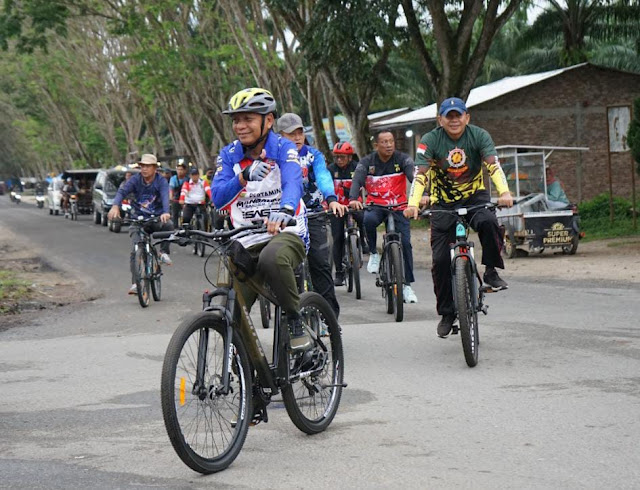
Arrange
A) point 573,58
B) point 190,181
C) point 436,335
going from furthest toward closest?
point 573,58 → point 190,181 → point 436,335

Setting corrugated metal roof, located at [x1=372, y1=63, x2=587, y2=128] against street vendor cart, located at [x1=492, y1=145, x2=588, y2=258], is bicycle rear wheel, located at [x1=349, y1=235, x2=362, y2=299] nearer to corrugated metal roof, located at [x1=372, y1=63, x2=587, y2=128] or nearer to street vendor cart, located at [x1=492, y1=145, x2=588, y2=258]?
street vendor cart, located at [x1=492, y1=145, x2=588, y2=258]

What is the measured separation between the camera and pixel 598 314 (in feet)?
36.0

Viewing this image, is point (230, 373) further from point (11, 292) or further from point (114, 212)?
point (11, 292)

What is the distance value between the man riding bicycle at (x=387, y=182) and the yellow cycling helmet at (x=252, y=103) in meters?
5.55

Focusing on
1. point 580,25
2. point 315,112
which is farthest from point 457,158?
point 580,25

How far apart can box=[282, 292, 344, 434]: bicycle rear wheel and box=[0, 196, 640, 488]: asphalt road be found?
131 mm

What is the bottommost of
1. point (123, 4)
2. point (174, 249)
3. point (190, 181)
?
point (174, 249)

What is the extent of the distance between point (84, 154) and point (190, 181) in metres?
54.9

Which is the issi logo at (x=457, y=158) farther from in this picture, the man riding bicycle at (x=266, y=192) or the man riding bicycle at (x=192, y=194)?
the man riding bicycle at (x=192, y=194)

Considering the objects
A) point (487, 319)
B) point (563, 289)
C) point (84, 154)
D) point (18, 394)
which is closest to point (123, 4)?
point (563, 289)

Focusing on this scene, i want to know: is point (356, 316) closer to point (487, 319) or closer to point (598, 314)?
point (487, 319)

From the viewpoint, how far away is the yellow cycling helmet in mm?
6094

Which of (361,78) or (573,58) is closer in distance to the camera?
(361,78)

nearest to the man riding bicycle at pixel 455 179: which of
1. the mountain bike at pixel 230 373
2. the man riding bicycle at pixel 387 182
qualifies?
the mountain bike at pixel 230 373
